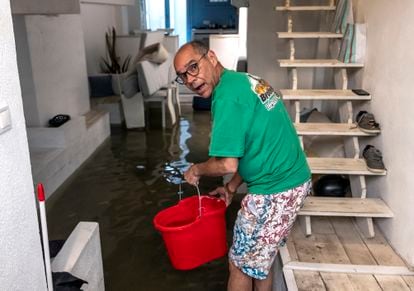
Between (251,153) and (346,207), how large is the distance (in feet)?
3.39

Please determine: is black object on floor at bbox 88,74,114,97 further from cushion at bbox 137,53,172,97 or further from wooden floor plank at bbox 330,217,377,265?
wooden floor plank at bbox 330,217,377,265

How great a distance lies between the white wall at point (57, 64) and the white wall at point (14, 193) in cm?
295

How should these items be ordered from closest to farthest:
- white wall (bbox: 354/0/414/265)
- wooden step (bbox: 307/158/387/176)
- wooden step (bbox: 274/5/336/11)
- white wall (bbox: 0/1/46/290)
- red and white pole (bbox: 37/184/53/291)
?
white wall (bbox: 0/1/46/290), red and white pole (bbox: 37/184/53/291), white wall (bbox: 354/0/414/265), wooden step (bbox: 307/158/387/176), wooden step (bbox: 274/5/336/11)

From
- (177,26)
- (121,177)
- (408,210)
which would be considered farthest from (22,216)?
(177,26)

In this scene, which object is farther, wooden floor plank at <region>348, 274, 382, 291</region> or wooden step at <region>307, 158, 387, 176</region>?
wooden step at <region>307, 158, 387, 176</region>

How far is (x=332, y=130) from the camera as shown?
269 cm

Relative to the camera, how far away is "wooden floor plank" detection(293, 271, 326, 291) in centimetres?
205

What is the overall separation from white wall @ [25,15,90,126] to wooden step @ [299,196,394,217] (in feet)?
9.90

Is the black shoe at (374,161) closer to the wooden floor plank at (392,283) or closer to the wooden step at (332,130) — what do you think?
the wooden step at (332,130)

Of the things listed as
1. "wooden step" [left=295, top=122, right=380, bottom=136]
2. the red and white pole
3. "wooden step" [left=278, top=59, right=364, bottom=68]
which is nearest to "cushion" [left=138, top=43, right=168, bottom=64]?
"wooden step" [left=278, top=59, right=364, bottom=68]

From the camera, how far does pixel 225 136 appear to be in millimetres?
1693

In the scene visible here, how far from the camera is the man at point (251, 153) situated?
1695 millimetres

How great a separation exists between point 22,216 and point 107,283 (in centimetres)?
147

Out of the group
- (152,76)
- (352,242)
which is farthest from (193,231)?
(152,76)
